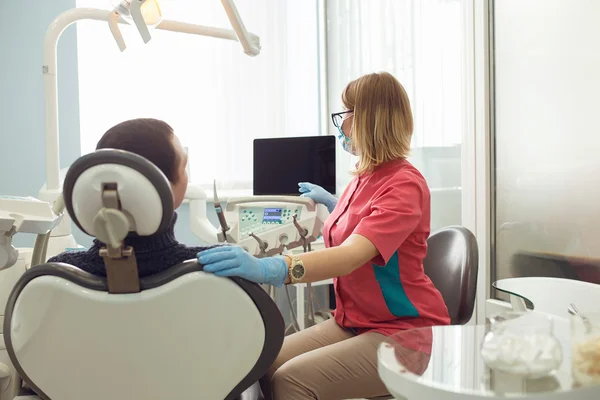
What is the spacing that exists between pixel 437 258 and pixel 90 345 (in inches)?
45.5

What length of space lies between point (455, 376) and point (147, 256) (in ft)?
1.84

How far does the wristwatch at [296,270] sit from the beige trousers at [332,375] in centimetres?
22

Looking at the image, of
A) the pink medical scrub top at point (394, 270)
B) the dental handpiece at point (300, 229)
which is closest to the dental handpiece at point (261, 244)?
the dental handpiece at point (300, 229)

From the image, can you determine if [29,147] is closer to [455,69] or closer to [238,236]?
[238,236]

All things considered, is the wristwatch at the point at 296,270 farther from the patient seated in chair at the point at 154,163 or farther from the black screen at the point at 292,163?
the black screen at the point at 292,163

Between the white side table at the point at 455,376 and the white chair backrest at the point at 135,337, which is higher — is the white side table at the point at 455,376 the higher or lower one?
the lower one

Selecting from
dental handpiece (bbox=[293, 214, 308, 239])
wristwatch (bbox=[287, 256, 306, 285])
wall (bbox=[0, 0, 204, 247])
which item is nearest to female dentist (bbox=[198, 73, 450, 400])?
wristwatch (bbox=[287, 256, 306, 285])

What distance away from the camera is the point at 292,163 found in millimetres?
2824

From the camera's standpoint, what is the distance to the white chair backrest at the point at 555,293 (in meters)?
1.48

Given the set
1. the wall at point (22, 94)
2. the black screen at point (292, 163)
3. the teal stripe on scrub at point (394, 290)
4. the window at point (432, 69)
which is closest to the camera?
the teal stripe on scrub at point (394, 290)

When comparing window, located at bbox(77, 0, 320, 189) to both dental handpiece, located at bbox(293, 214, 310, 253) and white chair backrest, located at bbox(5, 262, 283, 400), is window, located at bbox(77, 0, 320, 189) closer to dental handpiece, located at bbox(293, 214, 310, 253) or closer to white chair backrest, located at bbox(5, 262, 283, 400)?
dental handpiece, located at bbox(293, 214, 310, 253)

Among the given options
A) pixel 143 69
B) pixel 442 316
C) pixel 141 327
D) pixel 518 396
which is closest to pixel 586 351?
pixel 518 396

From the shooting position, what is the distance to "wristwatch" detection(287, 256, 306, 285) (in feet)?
3.98

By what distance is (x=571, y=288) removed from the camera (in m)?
1.52
